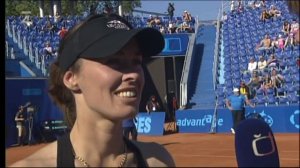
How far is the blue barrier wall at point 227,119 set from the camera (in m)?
18.7

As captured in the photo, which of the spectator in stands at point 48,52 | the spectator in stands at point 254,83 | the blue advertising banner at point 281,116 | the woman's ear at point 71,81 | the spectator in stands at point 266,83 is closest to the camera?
the woman's ear at point 71,81

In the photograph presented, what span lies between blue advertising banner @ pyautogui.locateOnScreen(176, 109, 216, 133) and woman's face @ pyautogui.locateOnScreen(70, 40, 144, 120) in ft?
61.8

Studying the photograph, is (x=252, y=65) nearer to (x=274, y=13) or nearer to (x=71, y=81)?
(x=274, y=13)

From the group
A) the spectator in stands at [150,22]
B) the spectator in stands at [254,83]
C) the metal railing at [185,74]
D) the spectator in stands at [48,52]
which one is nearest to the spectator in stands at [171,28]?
the spectator in stands at [150,22]

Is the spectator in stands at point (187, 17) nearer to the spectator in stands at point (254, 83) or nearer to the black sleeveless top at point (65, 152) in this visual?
the spectator in stands at point (254, 83)

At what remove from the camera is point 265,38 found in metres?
25.3

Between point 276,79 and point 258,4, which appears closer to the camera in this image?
point 276,79

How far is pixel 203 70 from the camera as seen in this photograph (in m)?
28.5

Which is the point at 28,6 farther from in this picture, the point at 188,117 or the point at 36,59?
the point at 188,117

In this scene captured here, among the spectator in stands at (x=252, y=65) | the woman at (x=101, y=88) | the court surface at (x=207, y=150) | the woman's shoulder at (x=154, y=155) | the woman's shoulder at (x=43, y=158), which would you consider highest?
the woman at (x=101, y=88)

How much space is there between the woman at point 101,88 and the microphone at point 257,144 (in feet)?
3.02

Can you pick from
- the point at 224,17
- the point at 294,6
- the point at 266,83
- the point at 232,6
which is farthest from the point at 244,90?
the point at 294,6

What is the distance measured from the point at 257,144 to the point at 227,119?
17622 mm

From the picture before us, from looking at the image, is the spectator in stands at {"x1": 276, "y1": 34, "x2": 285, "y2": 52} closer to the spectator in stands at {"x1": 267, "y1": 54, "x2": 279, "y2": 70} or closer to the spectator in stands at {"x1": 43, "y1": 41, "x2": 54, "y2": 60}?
the spectator in stands at {"x1": 267, "y1": 54, "x2": 279, "y2": 70}
